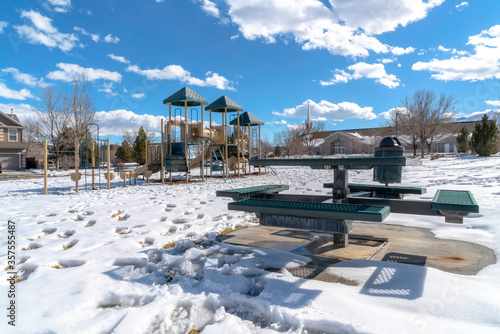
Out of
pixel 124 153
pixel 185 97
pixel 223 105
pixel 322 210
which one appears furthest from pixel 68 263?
pixel 124 153

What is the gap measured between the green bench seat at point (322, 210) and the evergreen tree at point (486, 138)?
30153 millimetres

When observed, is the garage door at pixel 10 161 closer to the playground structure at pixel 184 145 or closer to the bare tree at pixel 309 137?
the playground structure at pixel 184 145

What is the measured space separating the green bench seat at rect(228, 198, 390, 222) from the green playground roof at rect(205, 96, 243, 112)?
13538mm

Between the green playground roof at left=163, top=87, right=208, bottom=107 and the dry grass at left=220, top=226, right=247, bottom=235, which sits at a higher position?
the green playground roof at left=163, top=87, right=208, bottom=107

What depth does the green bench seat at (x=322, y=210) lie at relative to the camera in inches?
93.1

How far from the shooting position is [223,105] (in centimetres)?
1605

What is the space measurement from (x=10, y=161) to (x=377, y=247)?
3660cm

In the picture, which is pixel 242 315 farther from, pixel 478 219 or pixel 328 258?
pixel 478 219

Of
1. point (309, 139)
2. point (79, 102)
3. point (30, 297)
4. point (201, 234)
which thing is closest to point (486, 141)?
point (309, 139)

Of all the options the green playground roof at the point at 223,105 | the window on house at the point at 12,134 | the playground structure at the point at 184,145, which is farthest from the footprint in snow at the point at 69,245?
the window on house at the point at 12,134

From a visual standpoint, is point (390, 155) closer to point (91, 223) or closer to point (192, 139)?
point (91, 223)

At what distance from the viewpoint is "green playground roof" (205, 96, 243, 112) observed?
16.1 m

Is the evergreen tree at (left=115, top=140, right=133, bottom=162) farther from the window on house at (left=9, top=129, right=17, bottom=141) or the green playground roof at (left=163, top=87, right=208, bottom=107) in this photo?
the green playground roof at (left=163, top=87, right=208, bottom=107)

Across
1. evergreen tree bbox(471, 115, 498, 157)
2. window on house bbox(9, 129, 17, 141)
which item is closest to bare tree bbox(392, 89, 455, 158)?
evergreen tree bbox(471, 115, 498, 157)
